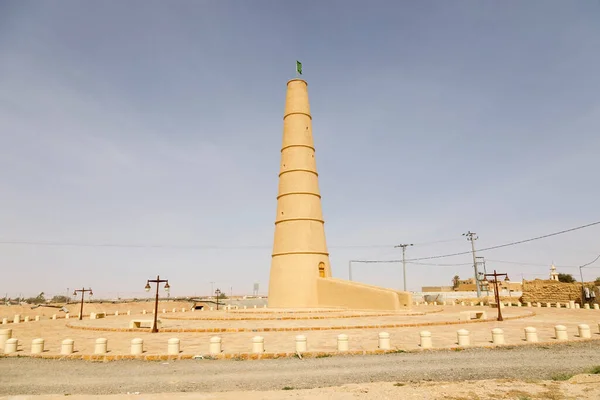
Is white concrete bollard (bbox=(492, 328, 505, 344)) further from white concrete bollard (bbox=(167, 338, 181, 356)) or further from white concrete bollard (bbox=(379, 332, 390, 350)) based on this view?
white concrete bollard (bbox=(167, 338, 181, 356))

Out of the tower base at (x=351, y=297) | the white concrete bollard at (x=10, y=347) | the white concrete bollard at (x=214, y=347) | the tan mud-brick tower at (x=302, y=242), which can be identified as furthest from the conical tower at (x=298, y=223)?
the white concrete bollard at (x=10, y=347)

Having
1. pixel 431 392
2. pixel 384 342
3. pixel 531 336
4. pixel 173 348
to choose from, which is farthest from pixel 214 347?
pixel 531 336

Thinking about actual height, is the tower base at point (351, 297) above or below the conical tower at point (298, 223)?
below

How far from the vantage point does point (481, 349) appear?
1105cm

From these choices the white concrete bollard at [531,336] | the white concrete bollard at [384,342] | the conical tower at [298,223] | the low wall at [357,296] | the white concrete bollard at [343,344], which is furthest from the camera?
the conical tower at [298,223]

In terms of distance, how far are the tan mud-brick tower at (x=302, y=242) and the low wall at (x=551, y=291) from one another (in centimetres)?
1728

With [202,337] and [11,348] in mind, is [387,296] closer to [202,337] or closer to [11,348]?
[202,337]

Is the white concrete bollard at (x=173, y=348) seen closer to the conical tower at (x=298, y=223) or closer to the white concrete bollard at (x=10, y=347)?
the white concrete bollard at (x=10, y=347)

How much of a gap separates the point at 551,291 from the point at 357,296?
21.0 m

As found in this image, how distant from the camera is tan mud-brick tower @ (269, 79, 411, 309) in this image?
23734mm

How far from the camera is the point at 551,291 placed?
3369cm

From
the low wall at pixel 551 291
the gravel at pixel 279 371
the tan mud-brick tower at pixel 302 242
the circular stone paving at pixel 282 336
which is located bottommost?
the gravel at pixel 279 371

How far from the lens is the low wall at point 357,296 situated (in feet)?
72.4

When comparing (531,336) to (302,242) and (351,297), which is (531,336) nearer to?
(351,297)
